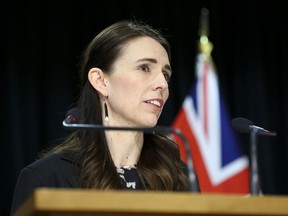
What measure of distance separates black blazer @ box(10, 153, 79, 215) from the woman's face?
246 millimetres

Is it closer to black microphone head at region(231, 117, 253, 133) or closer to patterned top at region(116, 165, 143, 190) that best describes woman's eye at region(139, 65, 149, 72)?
patterned top at region(116, 165, 143, 190)

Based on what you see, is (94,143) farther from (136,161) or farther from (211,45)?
(211,45)

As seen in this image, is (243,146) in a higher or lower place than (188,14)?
lower

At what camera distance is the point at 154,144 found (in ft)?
9.25

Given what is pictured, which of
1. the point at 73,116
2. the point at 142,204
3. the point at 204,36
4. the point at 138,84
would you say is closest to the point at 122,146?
the point at 138,84

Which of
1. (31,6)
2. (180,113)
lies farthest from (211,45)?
(31,6)

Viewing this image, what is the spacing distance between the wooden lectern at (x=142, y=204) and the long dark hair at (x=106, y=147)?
3.14 feet

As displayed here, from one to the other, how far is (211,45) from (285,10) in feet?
1.90

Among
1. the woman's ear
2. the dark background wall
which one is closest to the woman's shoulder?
the woman's ear

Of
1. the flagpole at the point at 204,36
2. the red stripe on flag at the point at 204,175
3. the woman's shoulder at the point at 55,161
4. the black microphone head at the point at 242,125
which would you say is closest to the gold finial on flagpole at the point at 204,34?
the flagpole at the point at 204,36

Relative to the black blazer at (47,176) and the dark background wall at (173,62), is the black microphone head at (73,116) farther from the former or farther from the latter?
the dark background wall at (173,62)

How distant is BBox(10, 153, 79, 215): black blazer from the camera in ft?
8.18

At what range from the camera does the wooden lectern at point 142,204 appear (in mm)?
1503

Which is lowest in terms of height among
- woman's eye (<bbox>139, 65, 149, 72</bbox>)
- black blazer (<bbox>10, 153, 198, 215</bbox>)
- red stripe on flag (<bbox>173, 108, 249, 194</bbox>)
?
red stripe on flag (<bbox>173, 108, 249, 194</bbox>)
